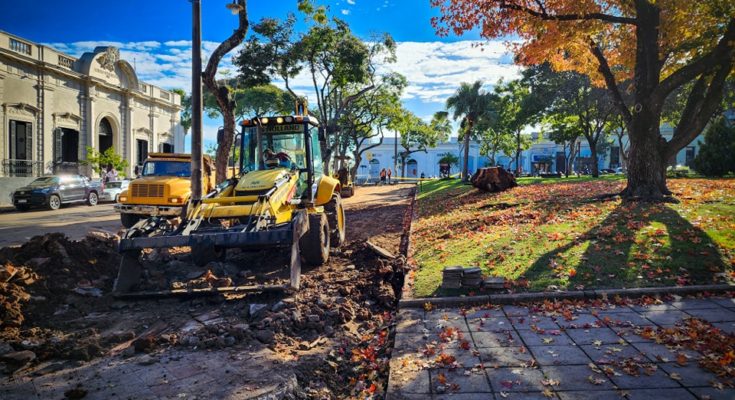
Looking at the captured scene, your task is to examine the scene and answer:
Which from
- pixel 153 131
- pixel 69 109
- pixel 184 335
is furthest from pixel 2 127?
pixel 184 335

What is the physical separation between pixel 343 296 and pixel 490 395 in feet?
11.2

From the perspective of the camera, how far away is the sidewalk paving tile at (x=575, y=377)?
362 cm

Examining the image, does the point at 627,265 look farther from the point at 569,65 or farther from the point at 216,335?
the point at 569,65

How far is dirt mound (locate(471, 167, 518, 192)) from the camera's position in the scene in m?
18.0

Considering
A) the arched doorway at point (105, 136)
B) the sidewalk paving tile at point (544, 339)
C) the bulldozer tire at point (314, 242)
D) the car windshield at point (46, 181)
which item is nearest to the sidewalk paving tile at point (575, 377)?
the sidewalk paving tile at point (544, 339)

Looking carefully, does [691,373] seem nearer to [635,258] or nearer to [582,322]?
[582,322]

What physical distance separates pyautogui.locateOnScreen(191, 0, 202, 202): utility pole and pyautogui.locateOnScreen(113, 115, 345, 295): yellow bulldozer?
325 cm

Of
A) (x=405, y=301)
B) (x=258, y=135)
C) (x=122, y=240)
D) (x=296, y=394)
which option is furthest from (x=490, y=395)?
(x=258, y=135)

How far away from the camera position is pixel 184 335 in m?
5.10

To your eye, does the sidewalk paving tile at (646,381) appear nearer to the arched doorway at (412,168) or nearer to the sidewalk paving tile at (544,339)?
the sidewalk paving tile at (544,339)

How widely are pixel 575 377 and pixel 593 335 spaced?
1045mm

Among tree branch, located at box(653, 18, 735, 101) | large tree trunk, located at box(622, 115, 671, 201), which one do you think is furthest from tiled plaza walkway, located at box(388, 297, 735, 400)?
tree branch, located at box(653, 18, 735, 101)

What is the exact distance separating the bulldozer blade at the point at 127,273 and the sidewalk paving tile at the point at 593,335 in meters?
5.98

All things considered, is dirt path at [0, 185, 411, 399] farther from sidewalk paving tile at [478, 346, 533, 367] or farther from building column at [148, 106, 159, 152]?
building column at [148, 106, 159, 152]
